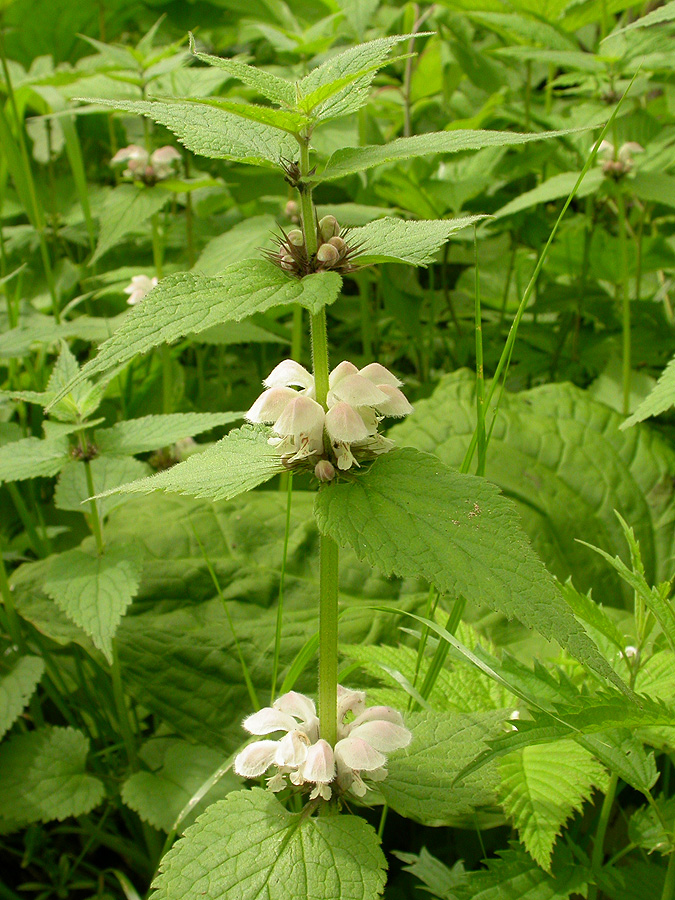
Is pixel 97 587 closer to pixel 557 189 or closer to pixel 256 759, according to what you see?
pixel 256 759

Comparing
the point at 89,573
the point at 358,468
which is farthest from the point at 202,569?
the point at 358,468

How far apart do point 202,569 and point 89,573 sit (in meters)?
0.26

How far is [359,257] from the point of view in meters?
0.69

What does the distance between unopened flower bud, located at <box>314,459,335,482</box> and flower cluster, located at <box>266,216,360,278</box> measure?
18 centimetres

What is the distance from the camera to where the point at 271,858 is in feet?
2.42

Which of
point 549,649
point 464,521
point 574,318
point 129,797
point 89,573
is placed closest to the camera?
point 464,521

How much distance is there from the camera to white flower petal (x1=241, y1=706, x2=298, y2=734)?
799 mm

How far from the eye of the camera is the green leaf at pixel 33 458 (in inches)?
49.6

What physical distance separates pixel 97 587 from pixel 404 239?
789 millimetres

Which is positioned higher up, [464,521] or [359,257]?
[359,257]

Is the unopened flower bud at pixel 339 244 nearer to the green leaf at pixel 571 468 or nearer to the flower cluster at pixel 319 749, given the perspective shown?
the flower cluster at pixel 319 749

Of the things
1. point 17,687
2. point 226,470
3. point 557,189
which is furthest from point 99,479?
point 557,189

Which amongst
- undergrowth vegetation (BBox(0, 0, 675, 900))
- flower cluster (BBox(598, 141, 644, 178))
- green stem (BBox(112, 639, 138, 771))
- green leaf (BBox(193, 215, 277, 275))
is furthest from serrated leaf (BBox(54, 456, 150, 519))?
flower cluster (BBox(598, 141, 644, 178))

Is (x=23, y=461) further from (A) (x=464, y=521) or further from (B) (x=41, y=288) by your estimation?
(B) (x=41, y=288)
